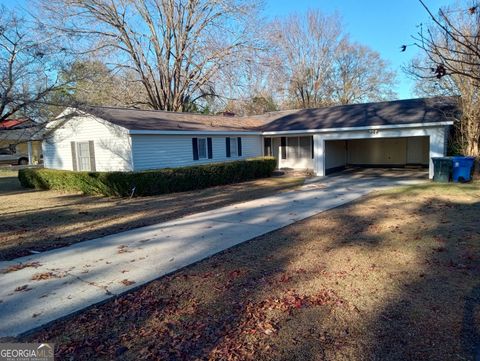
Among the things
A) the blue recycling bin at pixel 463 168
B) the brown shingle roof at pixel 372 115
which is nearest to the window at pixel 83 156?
the brown shingle roof at pixel 372 115

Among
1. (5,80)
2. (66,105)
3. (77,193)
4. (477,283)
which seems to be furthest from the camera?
(77,193)

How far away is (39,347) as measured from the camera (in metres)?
3.12

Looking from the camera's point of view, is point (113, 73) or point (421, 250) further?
point (113, 73)

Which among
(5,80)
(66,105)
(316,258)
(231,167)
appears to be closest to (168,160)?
(231,167)

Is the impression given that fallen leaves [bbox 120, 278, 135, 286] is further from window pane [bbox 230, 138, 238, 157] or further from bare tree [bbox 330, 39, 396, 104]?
bare tree [bbox 330, 39, 396, 104]

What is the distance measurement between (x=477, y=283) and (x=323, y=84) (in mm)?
34830

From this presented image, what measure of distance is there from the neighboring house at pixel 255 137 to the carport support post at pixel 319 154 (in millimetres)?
52

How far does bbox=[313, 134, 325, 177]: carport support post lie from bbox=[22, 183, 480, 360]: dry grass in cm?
1197

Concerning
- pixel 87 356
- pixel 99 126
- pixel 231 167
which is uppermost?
pixel 99 126

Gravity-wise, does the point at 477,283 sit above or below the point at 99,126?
below

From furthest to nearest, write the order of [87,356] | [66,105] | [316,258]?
[66,105], [316,258], [87,356]

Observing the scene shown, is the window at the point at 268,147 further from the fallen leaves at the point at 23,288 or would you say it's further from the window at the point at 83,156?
the fallen leaves at the point at 23,288

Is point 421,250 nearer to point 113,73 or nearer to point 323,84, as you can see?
point 113,73

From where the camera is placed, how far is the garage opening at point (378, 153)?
67.6 feet
